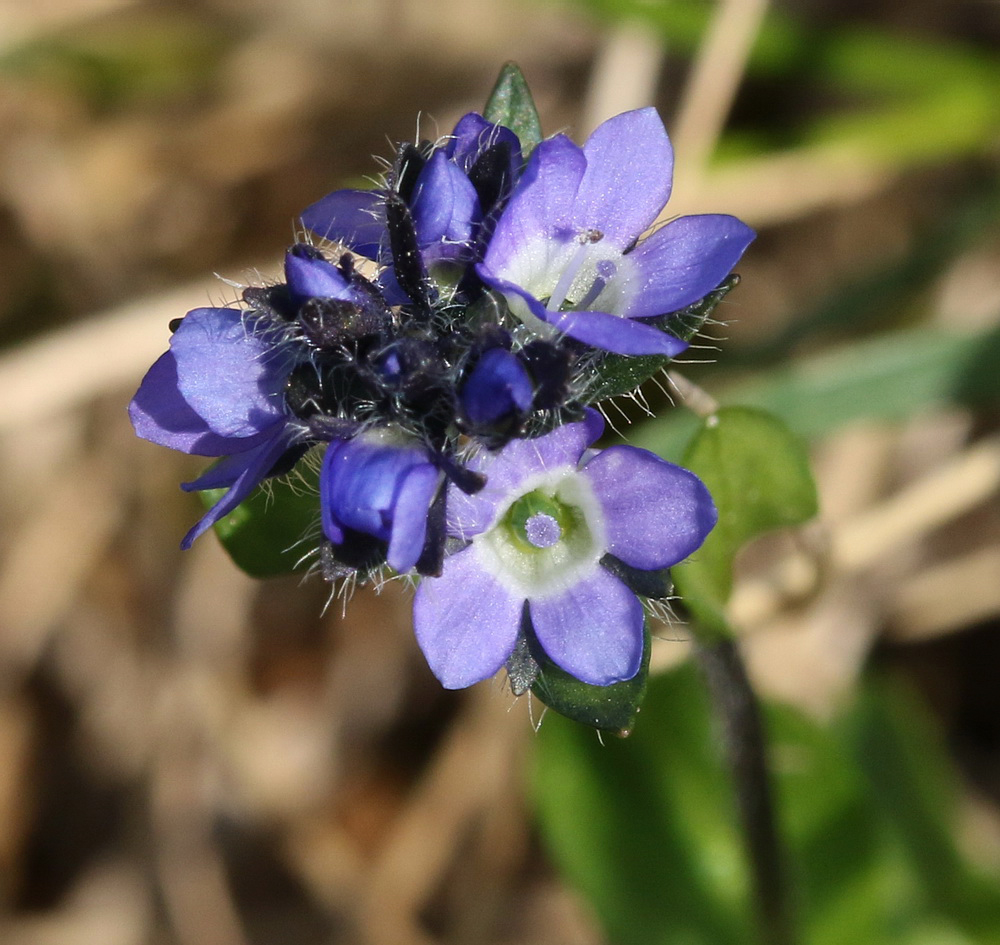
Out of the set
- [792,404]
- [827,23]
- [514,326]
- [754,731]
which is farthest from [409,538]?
[827,23]

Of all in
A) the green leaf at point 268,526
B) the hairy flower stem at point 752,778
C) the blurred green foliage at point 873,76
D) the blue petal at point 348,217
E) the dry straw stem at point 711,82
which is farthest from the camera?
the blurred green foliage at point 873,76

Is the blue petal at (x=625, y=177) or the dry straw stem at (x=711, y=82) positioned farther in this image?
the dry straw stem at (x=711, y=82)

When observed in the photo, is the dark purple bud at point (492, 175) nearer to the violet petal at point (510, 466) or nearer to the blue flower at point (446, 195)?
the blue flower at point (446, 195)

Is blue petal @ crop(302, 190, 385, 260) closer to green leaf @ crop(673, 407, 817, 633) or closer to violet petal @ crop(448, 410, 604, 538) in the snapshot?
violet petal @ crop(448, 410, 604, 538)

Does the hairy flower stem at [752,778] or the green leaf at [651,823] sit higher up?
the hairy flower stem at [752,778]

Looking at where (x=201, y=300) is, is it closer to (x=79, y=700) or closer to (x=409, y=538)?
(x=79, y=700)

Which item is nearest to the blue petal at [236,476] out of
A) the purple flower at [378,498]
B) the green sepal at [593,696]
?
the purple flower at [378,498]

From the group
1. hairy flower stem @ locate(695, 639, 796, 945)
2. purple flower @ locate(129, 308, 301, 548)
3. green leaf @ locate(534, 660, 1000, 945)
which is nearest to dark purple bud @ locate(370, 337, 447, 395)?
purple flower @ locate(129, 308, 301, 548)
